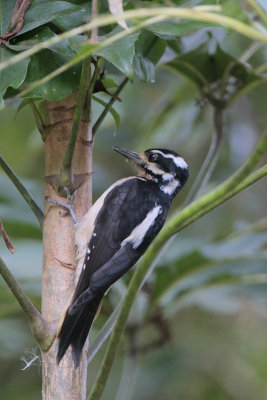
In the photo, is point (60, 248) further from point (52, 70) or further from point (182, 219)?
point (182, 219)

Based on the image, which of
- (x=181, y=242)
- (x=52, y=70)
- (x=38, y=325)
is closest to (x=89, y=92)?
(x=52, y=70)

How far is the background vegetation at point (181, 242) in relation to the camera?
2.25 metres

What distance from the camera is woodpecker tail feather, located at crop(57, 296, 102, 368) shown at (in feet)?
4.62

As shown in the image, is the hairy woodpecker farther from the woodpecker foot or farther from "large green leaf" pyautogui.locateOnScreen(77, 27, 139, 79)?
"large green leaf" pyautogui.locateOnScreen(77, 27, 139, 79)

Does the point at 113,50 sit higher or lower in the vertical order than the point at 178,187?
lower

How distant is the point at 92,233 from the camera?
1.94 m

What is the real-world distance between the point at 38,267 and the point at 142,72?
1091mm

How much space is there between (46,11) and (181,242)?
1431 mm

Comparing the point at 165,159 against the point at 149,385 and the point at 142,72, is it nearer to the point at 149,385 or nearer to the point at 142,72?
the point at 142,72

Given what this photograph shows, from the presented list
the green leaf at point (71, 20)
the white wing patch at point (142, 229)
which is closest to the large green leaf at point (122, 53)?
the green leaf at point (71, 20)

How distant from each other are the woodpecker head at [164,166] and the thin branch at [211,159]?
32cm

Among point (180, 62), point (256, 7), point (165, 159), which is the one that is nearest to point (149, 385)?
point (165, 159)

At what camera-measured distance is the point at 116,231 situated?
2094 mm

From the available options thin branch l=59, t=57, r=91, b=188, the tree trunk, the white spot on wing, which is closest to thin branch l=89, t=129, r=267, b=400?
the tree trunk
